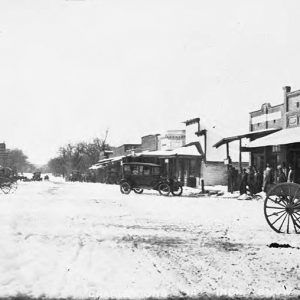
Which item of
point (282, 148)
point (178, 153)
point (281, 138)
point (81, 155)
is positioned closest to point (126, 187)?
point (281, 138)

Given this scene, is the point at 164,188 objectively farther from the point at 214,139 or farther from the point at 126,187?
the point at 214,139

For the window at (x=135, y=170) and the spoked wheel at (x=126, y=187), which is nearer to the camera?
the spoked wheel at (x=126, y=187)

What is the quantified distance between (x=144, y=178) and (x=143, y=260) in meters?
19.4

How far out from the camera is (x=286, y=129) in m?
26.5

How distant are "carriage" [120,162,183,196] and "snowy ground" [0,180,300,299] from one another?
14314mm

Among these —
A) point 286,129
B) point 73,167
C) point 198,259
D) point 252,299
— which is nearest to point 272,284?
point 252,299

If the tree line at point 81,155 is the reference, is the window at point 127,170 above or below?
below

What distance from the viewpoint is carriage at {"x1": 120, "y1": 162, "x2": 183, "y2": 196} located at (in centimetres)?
2506

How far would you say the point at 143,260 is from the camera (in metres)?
6.11

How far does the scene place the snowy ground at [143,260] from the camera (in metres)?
4.62

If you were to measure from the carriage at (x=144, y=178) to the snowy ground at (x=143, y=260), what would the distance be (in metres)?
14.3

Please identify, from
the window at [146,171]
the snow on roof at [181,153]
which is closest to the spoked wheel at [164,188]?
the window at [146,171]

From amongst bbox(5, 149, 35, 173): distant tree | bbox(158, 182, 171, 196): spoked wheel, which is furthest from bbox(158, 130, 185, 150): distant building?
bbox(5, 149, 35, 173): distant tree

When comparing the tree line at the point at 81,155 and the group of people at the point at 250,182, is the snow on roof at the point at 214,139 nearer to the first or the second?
the group of people at the point at 250,182
